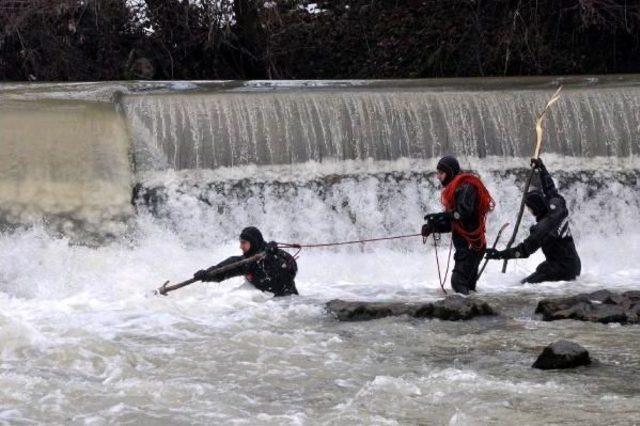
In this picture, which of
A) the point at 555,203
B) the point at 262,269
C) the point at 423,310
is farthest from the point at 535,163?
the point at 262,269

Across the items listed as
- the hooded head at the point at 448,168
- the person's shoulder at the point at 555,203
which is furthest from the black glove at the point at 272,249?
the person's shoulder at the point at 555,203

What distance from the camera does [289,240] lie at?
41.9 ft

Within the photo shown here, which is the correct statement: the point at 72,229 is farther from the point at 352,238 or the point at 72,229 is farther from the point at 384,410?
the point at 384,410

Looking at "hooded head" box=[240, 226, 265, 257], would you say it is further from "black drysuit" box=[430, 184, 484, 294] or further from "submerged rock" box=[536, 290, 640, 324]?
"submerged rock" box=[536, 290, 640, 324]

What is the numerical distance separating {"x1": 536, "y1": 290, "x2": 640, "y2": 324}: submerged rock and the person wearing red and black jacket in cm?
115

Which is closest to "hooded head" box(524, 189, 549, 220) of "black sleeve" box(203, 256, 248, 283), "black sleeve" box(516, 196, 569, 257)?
"black sleeve" box(516, 196, 569, 257)

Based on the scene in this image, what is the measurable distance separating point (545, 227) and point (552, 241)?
Answer: 0.44 m

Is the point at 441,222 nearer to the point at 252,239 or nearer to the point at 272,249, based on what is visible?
the point at 272,249

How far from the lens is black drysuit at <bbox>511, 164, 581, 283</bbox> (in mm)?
10688

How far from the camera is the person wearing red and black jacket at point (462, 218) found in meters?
10.3

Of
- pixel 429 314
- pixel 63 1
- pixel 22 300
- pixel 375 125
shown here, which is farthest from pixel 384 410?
pixel 63 1

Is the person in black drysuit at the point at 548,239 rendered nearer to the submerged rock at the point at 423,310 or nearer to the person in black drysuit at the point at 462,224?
the person in black drysuit at the point at 462,224

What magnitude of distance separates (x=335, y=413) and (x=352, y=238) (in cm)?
625

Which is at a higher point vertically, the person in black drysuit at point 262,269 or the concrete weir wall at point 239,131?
the concrete weir wall at point 239,131
